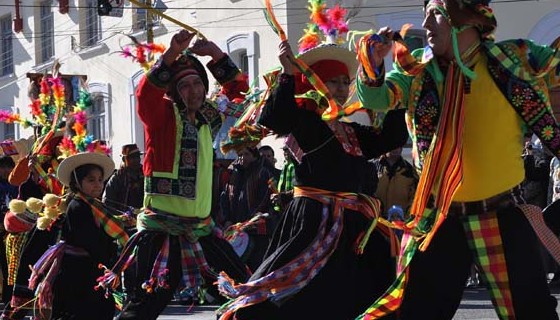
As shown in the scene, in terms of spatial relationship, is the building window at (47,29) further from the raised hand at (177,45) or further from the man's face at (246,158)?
the raised hand at (177,45)

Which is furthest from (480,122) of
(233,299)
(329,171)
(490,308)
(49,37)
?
(49,37)

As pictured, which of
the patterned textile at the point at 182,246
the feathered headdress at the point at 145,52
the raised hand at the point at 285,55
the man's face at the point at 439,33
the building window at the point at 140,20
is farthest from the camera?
the building window at the point at 140,20

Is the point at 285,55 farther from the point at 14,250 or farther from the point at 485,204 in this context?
the point at 14,250

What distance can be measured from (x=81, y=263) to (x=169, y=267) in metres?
1.13

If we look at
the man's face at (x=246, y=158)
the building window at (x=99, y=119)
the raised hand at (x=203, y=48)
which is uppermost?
the raised hand at (x=203, y=48)

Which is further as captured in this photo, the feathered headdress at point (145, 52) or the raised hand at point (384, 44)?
the feathered headdress at point (145, 52)

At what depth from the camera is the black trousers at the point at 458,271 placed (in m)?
4.91

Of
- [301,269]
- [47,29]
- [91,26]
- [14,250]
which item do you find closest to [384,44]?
[301,269]

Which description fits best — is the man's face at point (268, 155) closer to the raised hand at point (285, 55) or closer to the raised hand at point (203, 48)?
the raised hand at point (203, 48)

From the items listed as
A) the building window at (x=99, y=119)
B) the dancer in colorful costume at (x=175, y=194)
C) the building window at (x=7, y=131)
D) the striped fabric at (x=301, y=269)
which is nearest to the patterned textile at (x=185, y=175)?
the dancer in colorful costume at (x=175, y=194)

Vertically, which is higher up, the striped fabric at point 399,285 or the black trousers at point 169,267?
the striped fabric at point 399,285

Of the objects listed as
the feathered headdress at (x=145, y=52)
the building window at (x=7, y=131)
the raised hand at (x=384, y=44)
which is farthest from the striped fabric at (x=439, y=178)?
the building window at (x=7, y=131)

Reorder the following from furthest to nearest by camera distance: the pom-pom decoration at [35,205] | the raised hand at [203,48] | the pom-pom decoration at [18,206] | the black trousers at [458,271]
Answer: the pom-pom decoration at [18,206] < the pom-pom decoration at [35,205] < the raised hand at [203,48] < the black trousers at [458,271]

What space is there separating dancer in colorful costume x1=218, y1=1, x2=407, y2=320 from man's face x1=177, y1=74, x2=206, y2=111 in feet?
3.17
